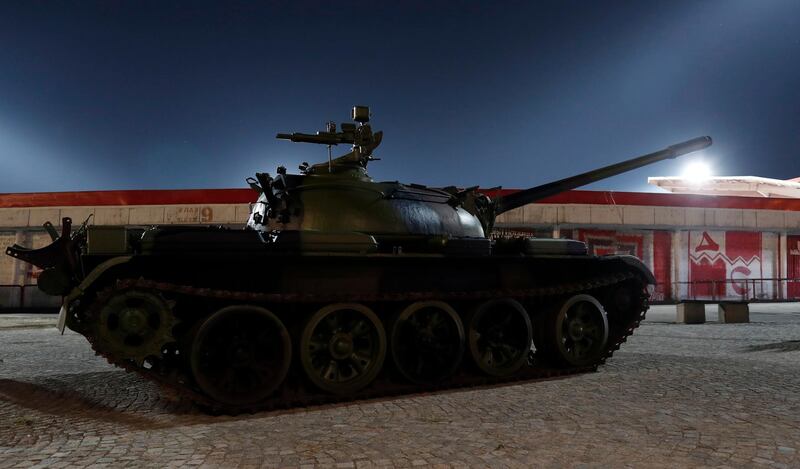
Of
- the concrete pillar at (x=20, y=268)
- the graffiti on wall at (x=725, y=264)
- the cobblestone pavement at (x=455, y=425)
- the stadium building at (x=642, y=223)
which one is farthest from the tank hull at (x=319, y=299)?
the concrete pillar at (x=20, y=268)

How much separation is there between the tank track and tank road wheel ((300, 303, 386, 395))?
131 millimetres

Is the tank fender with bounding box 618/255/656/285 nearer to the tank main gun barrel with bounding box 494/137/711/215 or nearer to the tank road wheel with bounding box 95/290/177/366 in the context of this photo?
the tank main gun barrel with bounding box 494/137/711/215

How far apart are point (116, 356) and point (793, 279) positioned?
30549mm

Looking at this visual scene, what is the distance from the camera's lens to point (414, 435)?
17.0 ft

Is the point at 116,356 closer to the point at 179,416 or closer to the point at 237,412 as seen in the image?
the point at 179,416

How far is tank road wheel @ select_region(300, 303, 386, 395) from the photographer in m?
6.79

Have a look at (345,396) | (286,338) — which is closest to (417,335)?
(345,396)

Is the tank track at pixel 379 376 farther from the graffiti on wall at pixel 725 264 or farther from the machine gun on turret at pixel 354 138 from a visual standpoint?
the graffiti on wall at pixel 725 264

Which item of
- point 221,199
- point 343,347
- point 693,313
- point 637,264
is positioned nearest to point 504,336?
point 637,264

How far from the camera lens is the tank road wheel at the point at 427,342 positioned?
7.41 meters

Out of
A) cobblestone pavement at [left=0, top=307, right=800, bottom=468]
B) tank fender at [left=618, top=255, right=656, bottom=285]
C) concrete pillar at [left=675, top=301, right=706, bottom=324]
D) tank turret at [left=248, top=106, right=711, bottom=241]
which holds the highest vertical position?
tank turret at [left=248, top=106, right=711, bottom=241]

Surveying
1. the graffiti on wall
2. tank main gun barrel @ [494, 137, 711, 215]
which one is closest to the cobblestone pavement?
tank main gun barrel @ [494, 137, 711, 215]

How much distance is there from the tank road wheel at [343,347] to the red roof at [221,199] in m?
20.0

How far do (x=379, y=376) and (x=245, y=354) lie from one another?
6.25 feet
